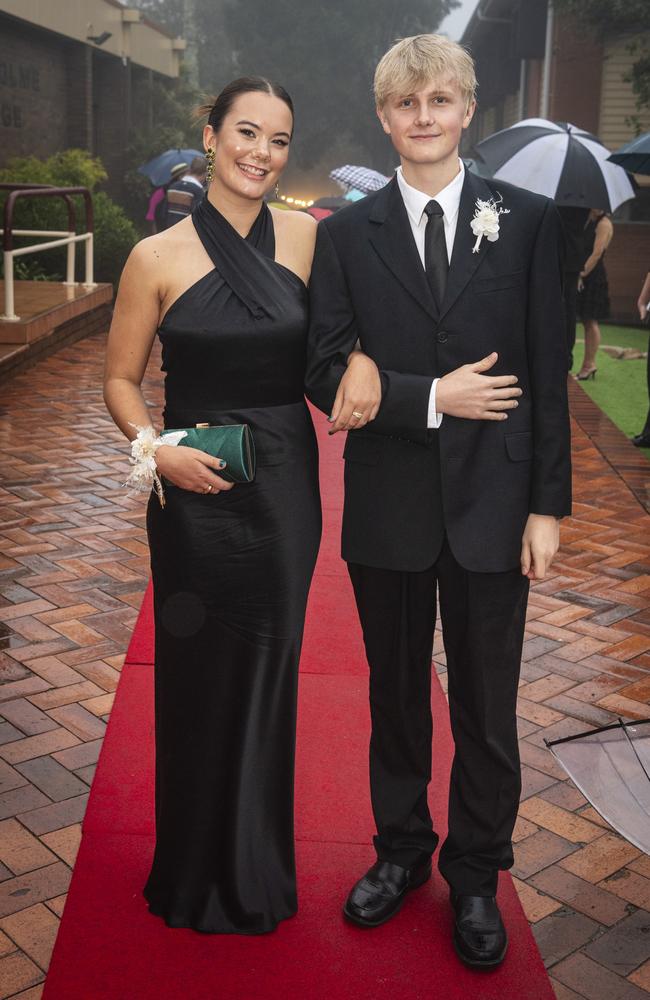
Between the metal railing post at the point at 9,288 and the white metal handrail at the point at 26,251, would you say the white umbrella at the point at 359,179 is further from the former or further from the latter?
the metal railing post at the point at 9,288

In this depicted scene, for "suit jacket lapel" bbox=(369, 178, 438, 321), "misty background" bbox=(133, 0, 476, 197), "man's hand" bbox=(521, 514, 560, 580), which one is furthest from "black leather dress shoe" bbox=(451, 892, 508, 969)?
"misty background" bbox=(133, 0, 476, 197)

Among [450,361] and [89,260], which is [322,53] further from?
[450,361]

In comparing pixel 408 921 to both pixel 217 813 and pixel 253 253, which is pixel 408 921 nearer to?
pixel 217 813

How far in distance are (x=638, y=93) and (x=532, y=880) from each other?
17.4m

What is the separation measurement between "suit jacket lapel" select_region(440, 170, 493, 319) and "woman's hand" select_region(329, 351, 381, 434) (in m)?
0.23

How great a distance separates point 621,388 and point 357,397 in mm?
9747

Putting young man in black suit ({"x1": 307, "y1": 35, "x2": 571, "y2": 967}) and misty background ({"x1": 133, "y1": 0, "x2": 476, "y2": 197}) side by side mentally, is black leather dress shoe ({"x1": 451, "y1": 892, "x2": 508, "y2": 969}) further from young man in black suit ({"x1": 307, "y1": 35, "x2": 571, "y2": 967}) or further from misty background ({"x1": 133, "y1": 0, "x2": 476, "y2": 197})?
misty background ({"x1": 133, "y1": 0, "x2": 476, "y2": 197})

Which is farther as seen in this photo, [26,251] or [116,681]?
[26,251]

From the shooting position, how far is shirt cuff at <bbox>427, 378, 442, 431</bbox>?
8.63 ft

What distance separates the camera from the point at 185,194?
11703 mm

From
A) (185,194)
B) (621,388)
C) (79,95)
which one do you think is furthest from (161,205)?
(79,95)

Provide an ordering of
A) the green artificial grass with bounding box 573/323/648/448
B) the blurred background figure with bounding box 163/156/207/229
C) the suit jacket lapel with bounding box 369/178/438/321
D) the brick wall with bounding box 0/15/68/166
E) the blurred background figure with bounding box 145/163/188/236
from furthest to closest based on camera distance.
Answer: the brick wall with bounding box 0/15/68/166, the blurred background figure with bounding box 145/163/188/236, the blurred background figure with bounding box 163/156/207/229, the green artificial grass with bounding box 573/323/648/448, the suit jacket lapel with bounding box 369/178/438/321

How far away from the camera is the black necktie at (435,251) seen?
2.69 m

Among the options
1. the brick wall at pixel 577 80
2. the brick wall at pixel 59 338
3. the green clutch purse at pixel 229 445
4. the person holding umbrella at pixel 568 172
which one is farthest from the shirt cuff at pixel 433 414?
the brick wall at pixel 577 80
